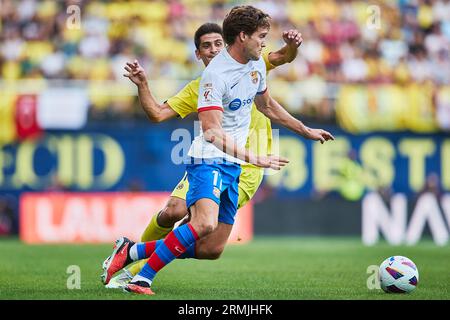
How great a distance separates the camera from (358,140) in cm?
2027

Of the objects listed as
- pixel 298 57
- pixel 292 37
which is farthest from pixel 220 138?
pixel 298 57

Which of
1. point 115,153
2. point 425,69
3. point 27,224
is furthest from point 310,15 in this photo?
point 27,224

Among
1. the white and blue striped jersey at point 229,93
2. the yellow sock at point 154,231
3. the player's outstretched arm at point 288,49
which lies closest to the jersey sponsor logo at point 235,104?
the white and blue striped jersey at point 229,93

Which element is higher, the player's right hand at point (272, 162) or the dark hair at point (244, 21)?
the dark hair at point (244, 21)

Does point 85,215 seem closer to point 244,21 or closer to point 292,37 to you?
point 292,37

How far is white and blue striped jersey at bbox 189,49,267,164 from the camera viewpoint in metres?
7.79

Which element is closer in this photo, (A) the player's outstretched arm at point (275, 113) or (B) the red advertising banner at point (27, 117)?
(A) the player's outstretched arm at point (275, 113)

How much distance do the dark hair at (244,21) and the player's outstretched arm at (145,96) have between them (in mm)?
872

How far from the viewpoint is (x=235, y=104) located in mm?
8117
